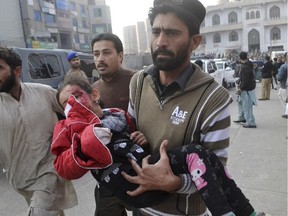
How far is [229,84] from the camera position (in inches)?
709

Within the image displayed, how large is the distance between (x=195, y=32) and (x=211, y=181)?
754mm

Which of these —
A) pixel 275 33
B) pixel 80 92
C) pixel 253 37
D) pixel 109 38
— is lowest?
pixel 80 92

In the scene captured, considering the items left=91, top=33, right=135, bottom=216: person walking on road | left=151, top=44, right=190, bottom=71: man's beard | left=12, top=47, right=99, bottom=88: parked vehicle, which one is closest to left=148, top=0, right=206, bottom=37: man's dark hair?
left=151, top=44, right=190, bottom=71: man's beard

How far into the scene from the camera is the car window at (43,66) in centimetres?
628

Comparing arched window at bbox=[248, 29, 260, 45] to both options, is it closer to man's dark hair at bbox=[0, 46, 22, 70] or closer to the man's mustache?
man's dark hair at bbox=[0, 46, 22, 70]

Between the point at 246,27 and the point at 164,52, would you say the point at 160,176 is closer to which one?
the point at 164,52

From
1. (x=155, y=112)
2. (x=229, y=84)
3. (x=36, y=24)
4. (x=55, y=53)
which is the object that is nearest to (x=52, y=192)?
(x=155, y=112)

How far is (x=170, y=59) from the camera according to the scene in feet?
5.52

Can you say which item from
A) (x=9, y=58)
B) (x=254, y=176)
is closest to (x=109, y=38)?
(x=9, y=58)

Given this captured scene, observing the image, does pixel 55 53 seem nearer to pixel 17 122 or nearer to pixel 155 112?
pixel 17 122

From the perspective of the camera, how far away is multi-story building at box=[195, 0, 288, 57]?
2515 inches

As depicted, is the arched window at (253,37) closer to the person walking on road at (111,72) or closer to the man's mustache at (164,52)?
the person walking on road at (111,72)

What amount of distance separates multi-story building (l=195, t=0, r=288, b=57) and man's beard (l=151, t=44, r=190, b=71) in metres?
62.5

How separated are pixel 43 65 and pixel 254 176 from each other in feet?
14.4
